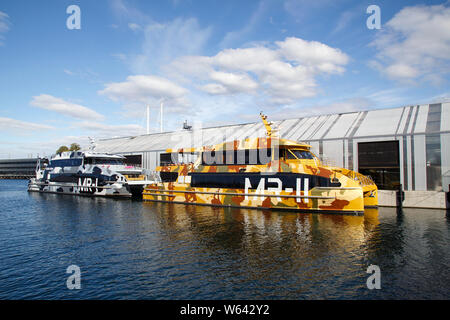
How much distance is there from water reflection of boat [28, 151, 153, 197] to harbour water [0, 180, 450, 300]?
11544 mm

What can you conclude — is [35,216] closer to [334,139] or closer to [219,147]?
[219,147]

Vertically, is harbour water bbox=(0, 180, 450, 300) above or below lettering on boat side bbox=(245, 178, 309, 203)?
below

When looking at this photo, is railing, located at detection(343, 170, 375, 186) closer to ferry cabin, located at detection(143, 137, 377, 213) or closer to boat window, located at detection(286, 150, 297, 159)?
ferry cabin, located at detection(143, 137, 377, 213)

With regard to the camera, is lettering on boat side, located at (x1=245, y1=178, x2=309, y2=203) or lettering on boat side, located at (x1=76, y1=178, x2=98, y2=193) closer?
lettering on boat side, located at (x1=245, y1=178, x2=309, y2=203)

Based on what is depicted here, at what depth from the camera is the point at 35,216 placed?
17.8 m

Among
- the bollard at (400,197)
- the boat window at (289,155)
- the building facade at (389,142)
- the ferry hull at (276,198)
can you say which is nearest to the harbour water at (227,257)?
the ferry hull at (276,198)

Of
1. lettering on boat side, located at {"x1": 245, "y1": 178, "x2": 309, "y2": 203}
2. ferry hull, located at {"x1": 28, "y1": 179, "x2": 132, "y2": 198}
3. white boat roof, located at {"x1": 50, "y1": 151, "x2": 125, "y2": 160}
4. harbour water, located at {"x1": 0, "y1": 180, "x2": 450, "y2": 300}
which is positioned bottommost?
harbour water, located at {"x1": 0, "y1": 180, "x2": 450, "y2": 300}

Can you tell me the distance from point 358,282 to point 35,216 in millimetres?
19128

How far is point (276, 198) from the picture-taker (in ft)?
61.5

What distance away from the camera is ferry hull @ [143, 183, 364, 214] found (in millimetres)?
16938

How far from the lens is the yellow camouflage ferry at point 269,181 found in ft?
57.0

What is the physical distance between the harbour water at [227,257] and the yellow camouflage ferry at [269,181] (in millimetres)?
1522

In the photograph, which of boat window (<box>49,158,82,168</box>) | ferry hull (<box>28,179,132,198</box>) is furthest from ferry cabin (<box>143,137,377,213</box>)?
boat window (<box>49,158,82,168</box>)
